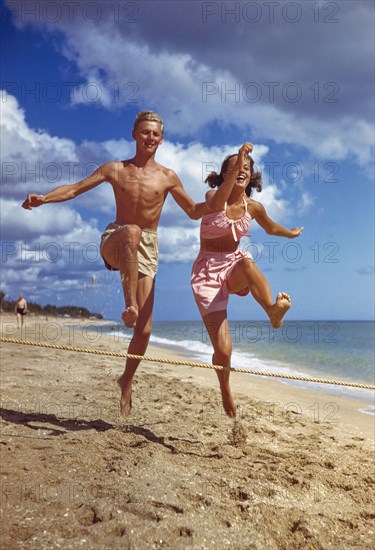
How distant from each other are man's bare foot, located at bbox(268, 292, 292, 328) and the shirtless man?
1076mm

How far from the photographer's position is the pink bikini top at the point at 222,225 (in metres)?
4.17

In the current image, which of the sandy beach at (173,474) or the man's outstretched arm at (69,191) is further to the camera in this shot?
the man's outstretched arm at (69,191)

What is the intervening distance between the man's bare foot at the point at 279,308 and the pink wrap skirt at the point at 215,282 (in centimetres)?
48

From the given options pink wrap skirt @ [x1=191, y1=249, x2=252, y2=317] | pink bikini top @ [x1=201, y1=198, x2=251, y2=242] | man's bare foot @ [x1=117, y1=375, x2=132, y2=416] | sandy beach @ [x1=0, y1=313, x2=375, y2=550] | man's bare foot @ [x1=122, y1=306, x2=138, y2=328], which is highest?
pink bikini top @ [x1=201, y1=198, x2=251, y2=242]

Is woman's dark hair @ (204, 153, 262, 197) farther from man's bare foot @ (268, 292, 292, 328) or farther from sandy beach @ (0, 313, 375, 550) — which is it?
sandy beach @ (0, 313, 375, 550)

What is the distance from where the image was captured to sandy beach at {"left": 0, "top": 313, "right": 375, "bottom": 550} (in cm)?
253

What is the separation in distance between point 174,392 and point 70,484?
362 centimetres

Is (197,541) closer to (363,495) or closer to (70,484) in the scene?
(70,484)

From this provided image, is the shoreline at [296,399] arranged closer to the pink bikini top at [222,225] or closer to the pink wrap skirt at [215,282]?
the pink wrap skirt at [215,282]

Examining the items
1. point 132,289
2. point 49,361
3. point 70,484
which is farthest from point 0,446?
point 49,361

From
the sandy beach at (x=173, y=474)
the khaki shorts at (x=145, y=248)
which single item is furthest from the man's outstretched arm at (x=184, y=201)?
the sandy beach at (x=173, y=474)

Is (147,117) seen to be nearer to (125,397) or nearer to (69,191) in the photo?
(69,191)

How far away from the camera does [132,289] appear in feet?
13.5

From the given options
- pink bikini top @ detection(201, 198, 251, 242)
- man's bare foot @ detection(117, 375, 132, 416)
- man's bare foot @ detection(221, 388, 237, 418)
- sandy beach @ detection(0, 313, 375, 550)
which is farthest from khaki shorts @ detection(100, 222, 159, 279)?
sandy beach @ detection(0, 313, 375, 550)
